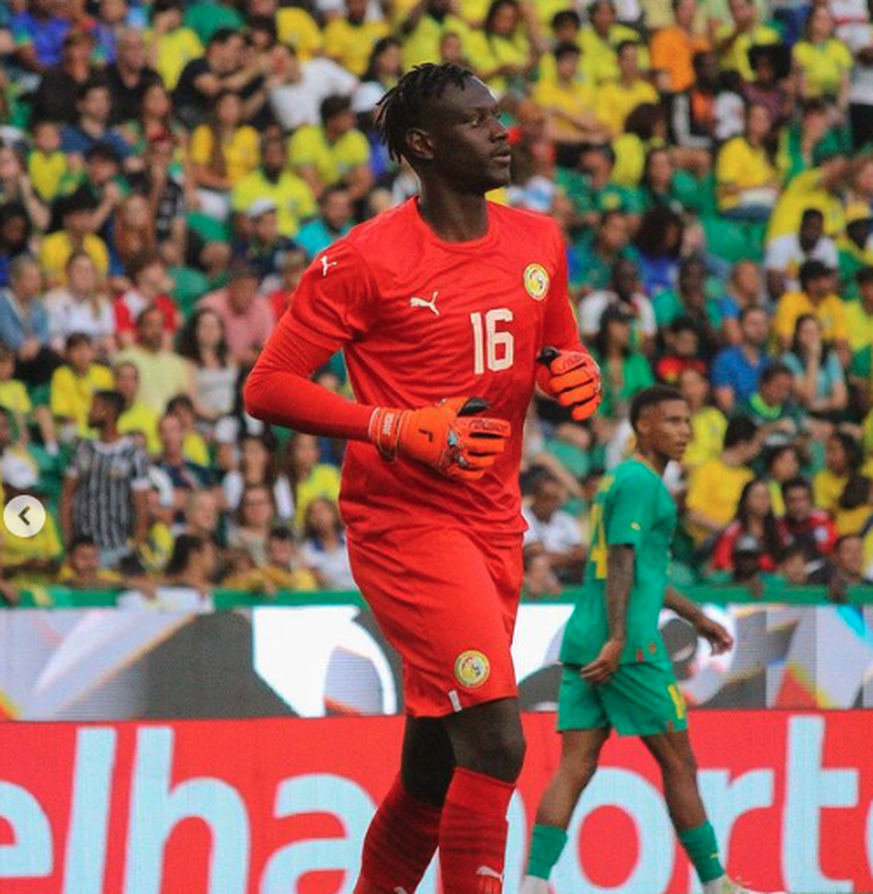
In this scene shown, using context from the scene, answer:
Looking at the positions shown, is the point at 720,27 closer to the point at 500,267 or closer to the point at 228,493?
the point at 228,493

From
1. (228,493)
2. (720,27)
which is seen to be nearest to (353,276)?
(228,493)

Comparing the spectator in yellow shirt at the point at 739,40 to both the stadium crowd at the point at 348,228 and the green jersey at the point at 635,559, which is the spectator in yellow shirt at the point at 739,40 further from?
the green jersey at the point at 635,559

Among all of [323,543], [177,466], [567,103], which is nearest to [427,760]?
[323,543]

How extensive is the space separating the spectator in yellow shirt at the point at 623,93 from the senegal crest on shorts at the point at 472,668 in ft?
34.4

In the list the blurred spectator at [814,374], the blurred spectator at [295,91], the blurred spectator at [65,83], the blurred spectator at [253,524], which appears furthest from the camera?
the blurred spectator at [814,374]

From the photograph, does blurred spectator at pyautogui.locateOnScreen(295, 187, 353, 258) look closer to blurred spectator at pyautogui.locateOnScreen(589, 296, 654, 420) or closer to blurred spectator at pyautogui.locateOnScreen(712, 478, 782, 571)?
blurred spectator at pyautogui.locateOnScreen(589, 296, 654, 420)

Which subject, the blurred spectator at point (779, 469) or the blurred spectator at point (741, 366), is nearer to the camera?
the blurred spectator at point (779, 469)

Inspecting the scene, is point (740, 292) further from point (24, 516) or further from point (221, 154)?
point (24, 516)

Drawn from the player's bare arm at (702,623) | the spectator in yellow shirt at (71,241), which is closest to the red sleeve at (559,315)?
the player's bare arm at (702,623)

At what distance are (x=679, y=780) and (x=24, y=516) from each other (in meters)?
4.43

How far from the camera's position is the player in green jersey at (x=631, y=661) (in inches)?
338

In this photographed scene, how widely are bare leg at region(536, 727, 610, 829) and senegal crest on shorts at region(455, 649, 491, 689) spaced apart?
9.32 ft

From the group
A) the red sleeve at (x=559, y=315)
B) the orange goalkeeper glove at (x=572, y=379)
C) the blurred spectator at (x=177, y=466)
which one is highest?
the red sleeve at (x=559, y=315)

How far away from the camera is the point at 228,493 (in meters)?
12.7
